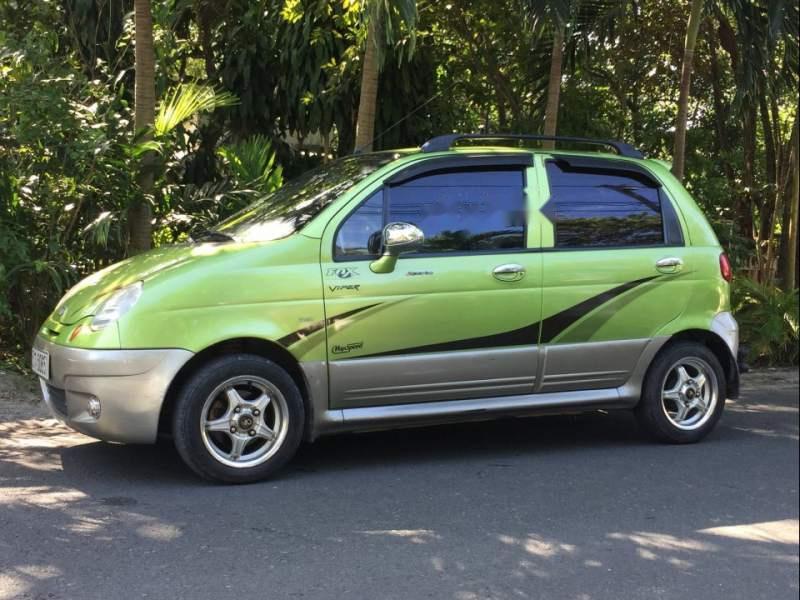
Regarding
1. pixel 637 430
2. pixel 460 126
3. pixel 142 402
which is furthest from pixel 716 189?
pixel 142 402

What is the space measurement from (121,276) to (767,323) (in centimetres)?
683

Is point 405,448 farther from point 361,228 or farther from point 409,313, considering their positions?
point 361,228

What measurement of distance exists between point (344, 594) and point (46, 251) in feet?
15.7

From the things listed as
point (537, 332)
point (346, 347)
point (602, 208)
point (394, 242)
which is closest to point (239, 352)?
point (346, 347)

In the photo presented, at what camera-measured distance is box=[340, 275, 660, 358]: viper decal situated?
5543 mm

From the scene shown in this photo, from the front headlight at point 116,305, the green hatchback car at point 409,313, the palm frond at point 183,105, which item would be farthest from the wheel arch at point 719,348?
the palm frond at point 183,105

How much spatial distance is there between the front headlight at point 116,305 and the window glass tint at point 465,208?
1.56 meters

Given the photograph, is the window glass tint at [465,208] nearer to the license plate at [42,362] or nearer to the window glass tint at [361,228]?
the window glass tint at [361,228]

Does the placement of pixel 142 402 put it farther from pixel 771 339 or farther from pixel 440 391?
pixel 771 339

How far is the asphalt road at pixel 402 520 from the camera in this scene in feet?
13.3

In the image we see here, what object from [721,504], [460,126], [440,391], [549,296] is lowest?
[721,504]

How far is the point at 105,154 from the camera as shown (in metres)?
7.35

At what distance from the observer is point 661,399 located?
6266mm

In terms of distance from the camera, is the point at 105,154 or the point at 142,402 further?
the point at 105,154
